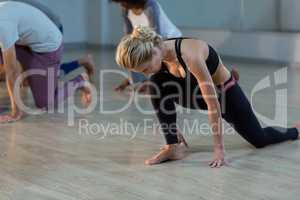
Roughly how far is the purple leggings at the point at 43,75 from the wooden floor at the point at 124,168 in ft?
0.98

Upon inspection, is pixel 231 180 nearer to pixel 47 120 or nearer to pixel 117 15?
pixel 47 120

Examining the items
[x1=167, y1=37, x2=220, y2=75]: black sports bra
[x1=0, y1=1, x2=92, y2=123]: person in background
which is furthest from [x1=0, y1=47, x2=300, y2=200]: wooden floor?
[x1=167, y1=37, x2=220, y2=75]: black sports bra

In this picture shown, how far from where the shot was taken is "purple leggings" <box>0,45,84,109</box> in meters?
3.94

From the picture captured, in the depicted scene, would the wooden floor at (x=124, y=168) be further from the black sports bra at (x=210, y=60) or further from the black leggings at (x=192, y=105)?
the black sports bra at (x=210, y=60)

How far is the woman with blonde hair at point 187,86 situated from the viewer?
97.0 inches

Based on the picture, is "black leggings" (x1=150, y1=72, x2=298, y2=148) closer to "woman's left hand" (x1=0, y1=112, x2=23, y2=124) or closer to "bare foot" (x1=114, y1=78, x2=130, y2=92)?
"woman's left hand" (x1=0, y1=112, x2=23, y2=124)

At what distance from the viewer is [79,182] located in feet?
8.25

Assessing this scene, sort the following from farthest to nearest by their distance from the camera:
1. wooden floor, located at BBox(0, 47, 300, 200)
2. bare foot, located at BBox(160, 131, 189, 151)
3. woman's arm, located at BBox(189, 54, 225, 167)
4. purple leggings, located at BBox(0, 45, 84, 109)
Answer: purple leggings, located at BBox(0, 45, 84, 109), bare foot, located at BBox(160, 131, 189, 151), woman's arm, located at BBox(189, 54, 225, 167), wooden floor, located at BBox(0, 47, 300, 200)

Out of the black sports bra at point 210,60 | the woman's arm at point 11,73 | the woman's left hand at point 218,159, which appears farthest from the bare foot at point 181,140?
the woman's arm at point 11,73

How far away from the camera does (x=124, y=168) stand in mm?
2730

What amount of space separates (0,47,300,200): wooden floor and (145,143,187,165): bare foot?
3 centimetres

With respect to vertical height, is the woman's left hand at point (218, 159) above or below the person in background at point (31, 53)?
below

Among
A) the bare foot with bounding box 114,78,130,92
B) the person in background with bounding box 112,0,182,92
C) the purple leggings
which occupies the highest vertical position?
the person in background with bounding box 112,0,182,92

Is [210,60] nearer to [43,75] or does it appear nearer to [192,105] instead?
[192,105]
